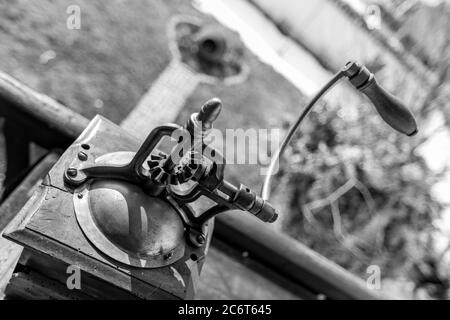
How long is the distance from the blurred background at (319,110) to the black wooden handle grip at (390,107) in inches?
87.2

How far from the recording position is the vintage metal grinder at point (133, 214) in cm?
99

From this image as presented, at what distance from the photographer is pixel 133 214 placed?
1087 millimetres

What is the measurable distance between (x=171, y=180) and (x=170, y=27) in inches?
127

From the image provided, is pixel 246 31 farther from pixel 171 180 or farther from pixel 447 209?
pixel 171 180

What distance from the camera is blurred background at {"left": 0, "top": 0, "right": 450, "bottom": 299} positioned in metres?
3.11

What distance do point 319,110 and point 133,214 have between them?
10.0ft

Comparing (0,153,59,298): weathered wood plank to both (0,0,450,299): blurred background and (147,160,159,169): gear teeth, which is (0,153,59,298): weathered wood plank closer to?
(147,160,159,169): gear teeth

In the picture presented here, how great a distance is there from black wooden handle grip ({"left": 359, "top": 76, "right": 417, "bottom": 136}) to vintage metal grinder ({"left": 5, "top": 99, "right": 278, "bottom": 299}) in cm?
43

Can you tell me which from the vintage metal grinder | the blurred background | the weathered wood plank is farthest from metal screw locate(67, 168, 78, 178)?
the blurred background

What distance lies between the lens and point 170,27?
3990 mm

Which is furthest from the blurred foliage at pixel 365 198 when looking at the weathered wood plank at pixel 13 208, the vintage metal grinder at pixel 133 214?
the vintage metal grinder at pixel 133 214

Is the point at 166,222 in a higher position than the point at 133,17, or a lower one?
higher

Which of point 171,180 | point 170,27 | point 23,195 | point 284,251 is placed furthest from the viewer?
point 170,27

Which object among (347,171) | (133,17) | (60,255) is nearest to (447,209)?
(347,171)
